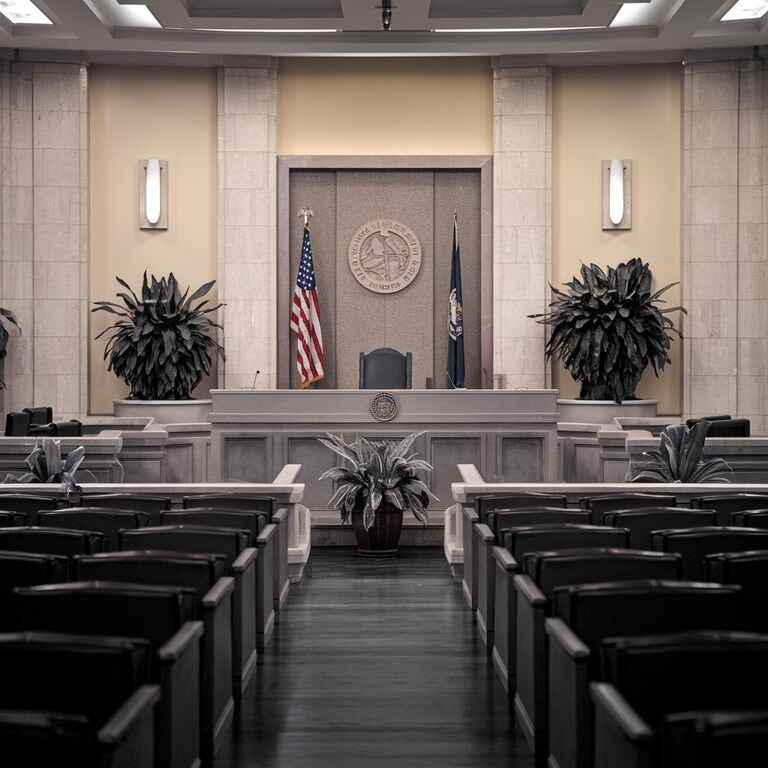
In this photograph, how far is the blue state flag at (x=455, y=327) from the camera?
38.0ft

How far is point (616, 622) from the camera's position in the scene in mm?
2838

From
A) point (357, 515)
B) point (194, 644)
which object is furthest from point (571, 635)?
point (357, 515)

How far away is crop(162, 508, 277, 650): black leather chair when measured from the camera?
4.54m

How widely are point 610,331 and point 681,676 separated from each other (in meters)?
9.08

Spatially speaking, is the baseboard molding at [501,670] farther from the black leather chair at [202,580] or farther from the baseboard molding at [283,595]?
the baseboard molding at [283,595]

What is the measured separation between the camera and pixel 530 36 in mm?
11422

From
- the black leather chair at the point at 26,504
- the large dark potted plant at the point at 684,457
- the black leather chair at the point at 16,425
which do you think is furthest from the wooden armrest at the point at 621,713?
the black leather chair at the point at 16,425

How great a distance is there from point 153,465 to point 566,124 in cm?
627

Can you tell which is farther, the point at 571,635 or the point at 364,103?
the point at 364,103

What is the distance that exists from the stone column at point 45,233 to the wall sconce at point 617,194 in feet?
→ 19.4

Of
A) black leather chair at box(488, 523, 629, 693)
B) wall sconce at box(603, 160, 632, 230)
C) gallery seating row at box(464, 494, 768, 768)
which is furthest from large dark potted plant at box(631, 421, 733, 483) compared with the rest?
wall sconce at box(603, 160, 632, 230)

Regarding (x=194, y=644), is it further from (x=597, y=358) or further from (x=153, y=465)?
(x=597, y=358)

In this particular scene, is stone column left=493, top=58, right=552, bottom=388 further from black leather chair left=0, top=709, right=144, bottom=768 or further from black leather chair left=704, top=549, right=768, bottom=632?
black leather chair left=0, top=709, right=144, bottom=768

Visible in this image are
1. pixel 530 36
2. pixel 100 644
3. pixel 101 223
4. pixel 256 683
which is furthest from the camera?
pixel 101 223
